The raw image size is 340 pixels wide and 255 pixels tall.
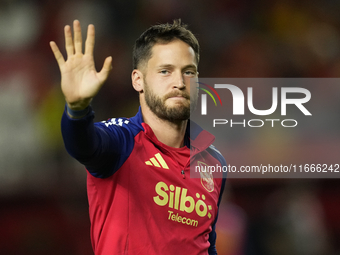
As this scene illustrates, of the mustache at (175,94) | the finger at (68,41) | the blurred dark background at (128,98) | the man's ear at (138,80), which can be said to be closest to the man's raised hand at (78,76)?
the finger at (68,41)

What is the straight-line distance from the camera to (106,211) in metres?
1.71

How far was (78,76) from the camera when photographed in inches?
55.4

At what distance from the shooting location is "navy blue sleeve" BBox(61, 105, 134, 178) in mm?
1367

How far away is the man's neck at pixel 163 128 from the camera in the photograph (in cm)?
203

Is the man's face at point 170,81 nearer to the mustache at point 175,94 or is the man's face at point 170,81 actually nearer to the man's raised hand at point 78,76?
the mustache at point 175,94

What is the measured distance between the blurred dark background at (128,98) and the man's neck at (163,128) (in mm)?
2539

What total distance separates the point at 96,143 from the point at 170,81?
2.13 feet

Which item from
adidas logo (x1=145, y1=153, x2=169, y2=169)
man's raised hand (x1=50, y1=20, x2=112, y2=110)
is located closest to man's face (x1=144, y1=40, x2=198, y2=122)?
adidas logo (x1=145, y1=153, x2=169, y2=169)

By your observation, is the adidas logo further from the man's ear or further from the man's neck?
the man's ear

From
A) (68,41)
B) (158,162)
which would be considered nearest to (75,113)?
(68,41)

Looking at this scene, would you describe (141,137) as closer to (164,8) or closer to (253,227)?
(253,227)

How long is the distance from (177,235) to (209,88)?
3059 millimetres

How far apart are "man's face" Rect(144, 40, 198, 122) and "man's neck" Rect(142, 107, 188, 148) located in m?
0.03

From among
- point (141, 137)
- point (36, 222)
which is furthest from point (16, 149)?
point (141, 137)
